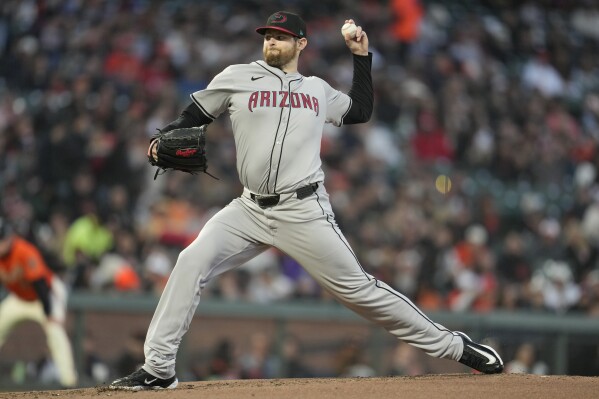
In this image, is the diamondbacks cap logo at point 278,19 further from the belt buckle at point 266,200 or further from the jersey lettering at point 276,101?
the belt buckle at point 266,200

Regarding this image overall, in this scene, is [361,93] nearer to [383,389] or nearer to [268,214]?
[268,214]

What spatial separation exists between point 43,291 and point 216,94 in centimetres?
400

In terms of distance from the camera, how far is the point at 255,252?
17.1ft

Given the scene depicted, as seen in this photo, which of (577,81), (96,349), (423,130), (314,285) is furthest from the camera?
(577,81)

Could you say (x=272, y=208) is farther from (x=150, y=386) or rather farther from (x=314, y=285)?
(x=314, y=285)

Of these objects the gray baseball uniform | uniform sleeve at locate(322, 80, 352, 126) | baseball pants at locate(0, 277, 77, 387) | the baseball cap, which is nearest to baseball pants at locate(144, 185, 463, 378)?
the gray baseball uniform

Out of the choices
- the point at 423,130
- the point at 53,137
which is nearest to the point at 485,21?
the point at 423,130

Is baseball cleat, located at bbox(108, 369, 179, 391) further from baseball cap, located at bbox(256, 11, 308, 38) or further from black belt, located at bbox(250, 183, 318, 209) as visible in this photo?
baseball cap, located at bbox(256, 11, 308, 38)

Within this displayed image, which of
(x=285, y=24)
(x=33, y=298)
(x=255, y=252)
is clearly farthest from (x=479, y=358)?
(x=33, y=298)

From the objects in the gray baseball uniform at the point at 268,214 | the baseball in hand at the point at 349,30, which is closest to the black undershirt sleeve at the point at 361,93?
the baseball in hand at the point at 349,30

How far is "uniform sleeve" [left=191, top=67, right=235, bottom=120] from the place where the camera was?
5.05 metres

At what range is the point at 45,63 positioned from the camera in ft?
38.3

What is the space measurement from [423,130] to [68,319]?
5726 millimetres

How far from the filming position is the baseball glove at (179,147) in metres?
4.98
